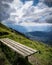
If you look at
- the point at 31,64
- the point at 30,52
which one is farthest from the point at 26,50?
the point at 31,64

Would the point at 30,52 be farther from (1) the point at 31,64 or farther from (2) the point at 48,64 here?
(2) the point at 48,64

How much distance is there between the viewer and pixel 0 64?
440 inches

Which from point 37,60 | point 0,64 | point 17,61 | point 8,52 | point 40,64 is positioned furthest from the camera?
point 8,52

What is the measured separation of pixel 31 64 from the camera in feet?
40.4

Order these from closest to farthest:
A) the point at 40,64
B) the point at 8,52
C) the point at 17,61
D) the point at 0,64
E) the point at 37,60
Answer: the point at 0,64 → the point at 17,61 → the point at 40,64 → the point at 37,60 → the point at 8,52

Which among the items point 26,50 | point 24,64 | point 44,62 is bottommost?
point 44,62

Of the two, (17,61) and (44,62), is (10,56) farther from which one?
→ (44,62)

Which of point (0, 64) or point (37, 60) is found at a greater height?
point (0, 64)

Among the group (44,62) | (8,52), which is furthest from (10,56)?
(44,62)

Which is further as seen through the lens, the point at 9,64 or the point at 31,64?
the point at 31,64

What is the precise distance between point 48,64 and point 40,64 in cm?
81

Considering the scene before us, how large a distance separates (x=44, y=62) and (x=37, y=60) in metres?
0.74

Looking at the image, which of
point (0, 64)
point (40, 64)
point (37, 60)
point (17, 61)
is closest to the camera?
point (0, 64)

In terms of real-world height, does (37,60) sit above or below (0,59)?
below
